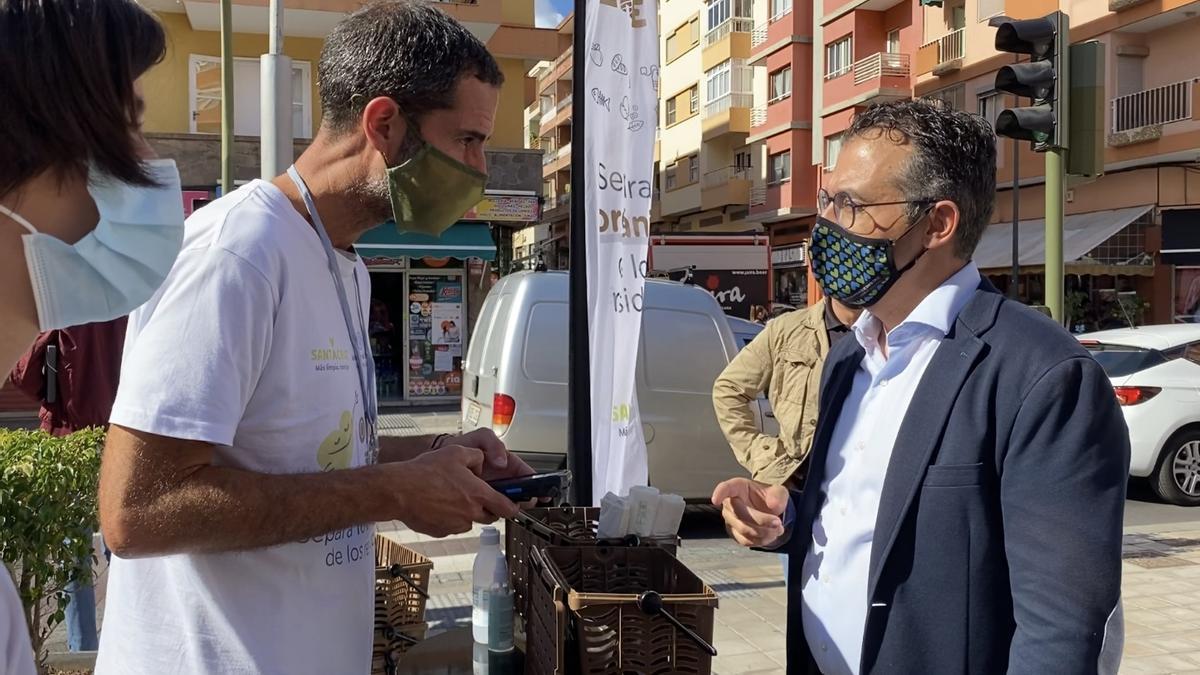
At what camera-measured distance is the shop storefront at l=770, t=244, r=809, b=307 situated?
34.2 metres

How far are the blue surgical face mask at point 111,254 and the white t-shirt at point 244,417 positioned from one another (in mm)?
359

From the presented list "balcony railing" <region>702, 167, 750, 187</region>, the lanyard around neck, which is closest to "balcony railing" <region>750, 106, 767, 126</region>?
"balcony railing" <region>702, 167, 750, 187</region>

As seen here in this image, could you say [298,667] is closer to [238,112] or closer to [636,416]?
[636,416]

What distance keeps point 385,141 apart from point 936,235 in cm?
125

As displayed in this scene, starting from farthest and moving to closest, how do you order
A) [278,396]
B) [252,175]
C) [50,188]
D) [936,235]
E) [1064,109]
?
[252,175], [1064,109], [936,235], [278,396], [50,188]

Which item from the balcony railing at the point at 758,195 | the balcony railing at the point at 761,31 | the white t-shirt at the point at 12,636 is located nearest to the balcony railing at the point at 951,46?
the balcony railing at the point at 761,31

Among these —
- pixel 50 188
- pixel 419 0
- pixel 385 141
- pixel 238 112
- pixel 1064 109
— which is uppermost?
pixel 238 112

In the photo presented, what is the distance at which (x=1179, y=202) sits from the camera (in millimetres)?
22188

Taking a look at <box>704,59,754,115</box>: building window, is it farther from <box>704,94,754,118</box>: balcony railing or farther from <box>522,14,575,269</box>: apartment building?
<box>522,14,575,269</box>: apartment building

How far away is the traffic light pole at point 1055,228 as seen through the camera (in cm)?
586

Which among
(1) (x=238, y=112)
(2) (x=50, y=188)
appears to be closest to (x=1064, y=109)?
(2) (x=50, y=188)

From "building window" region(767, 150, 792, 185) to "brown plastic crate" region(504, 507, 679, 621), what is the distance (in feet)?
113

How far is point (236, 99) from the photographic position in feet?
58.4

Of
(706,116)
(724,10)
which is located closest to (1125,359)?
(706,116)
